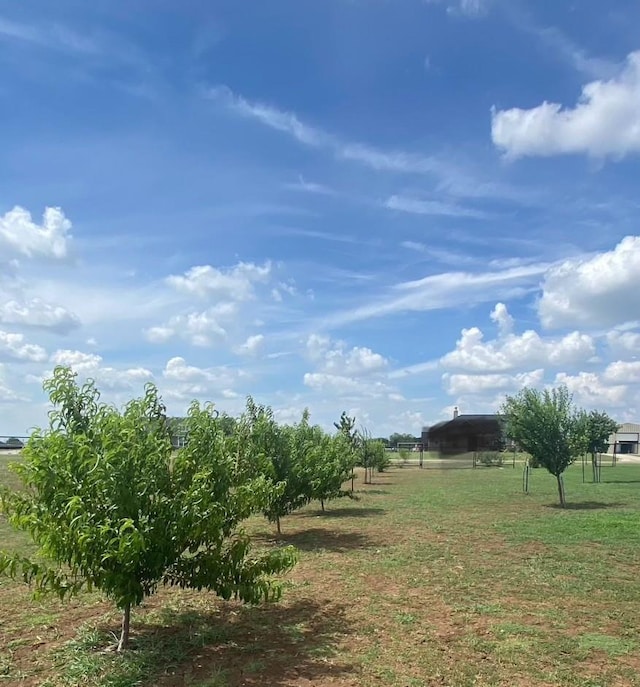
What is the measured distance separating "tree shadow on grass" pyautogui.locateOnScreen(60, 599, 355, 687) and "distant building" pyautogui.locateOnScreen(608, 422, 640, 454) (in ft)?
331

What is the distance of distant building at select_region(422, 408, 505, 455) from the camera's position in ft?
114

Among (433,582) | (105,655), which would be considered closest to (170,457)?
(105,655)

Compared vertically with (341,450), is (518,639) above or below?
below

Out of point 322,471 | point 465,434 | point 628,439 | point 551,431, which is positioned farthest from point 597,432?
point 628,439

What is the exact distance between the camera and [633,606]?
802 cm

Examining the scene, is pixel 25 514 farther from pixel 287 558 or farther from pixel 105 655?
pixel 287 558

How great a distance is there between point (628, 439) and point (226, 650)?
11377cm

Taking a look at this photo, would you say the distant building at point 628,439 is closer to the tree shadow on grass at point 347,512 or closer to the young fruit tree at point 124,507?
the tree shadow on grass at point 347,512

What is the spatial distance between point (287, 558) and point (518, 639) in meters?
2.50

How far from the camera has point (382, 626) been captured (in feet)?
23.0

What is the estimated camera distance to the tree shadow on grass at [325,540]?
40.8 feet

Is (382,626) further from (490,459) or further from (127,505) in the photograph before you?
(490,459)

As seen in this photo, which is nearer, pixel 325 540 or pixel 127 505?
pixel 127 505

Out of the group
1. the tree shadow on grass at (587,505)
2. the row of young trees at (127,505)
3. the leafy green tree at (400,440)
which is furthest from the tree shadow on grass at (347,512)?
the leafy green tree at (400,440)
